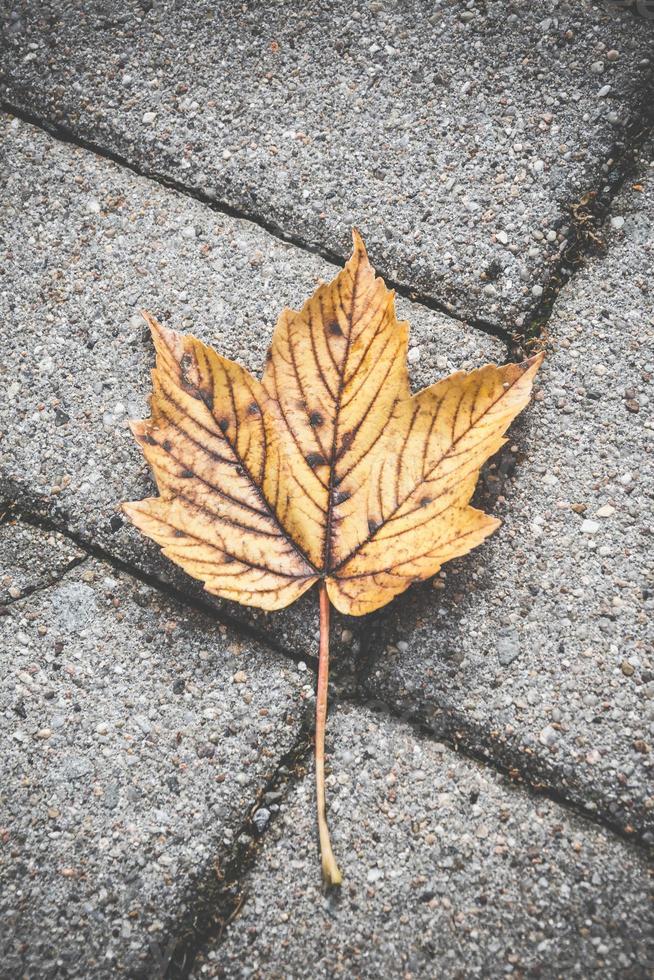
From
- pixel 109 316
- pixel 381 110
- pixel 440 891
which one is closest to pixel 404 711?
pixel 440 891

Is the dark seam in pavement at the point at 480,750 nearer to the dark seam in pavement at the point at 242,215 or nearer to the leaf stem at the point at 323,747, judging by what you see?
the leaf stem at the point at 323,747

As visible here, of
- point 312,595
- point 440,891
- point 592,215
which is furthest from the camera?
point 592,215

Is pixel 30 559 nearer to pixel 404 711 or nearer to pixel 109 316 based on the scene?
pixel 109 316

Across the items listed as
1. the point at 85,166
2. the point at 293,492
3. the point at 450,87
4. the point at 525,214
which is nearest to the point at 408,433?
the point at 293,492

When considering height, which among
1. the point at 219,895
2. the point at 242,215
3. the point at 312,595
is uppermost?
the point at 242,215

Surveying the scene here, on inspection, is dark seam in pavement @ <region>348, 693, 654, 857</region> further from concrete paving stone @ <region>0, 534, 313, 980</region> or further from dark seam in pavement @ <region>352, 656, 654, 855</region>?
concrete paving stone @ <region>0, 534, 313, 980</region>

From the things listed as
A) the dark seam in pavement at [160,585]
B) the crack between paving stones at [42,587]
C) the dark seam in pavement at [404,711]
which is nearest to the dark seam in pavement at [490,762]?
the dark seam in pavement at [404,711]

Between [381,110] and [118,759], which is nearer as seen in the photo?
[118,759]

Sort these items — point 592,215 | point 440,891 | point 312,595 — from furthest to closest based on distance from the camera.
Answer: point 592,215, point 312,595, point 440,891
